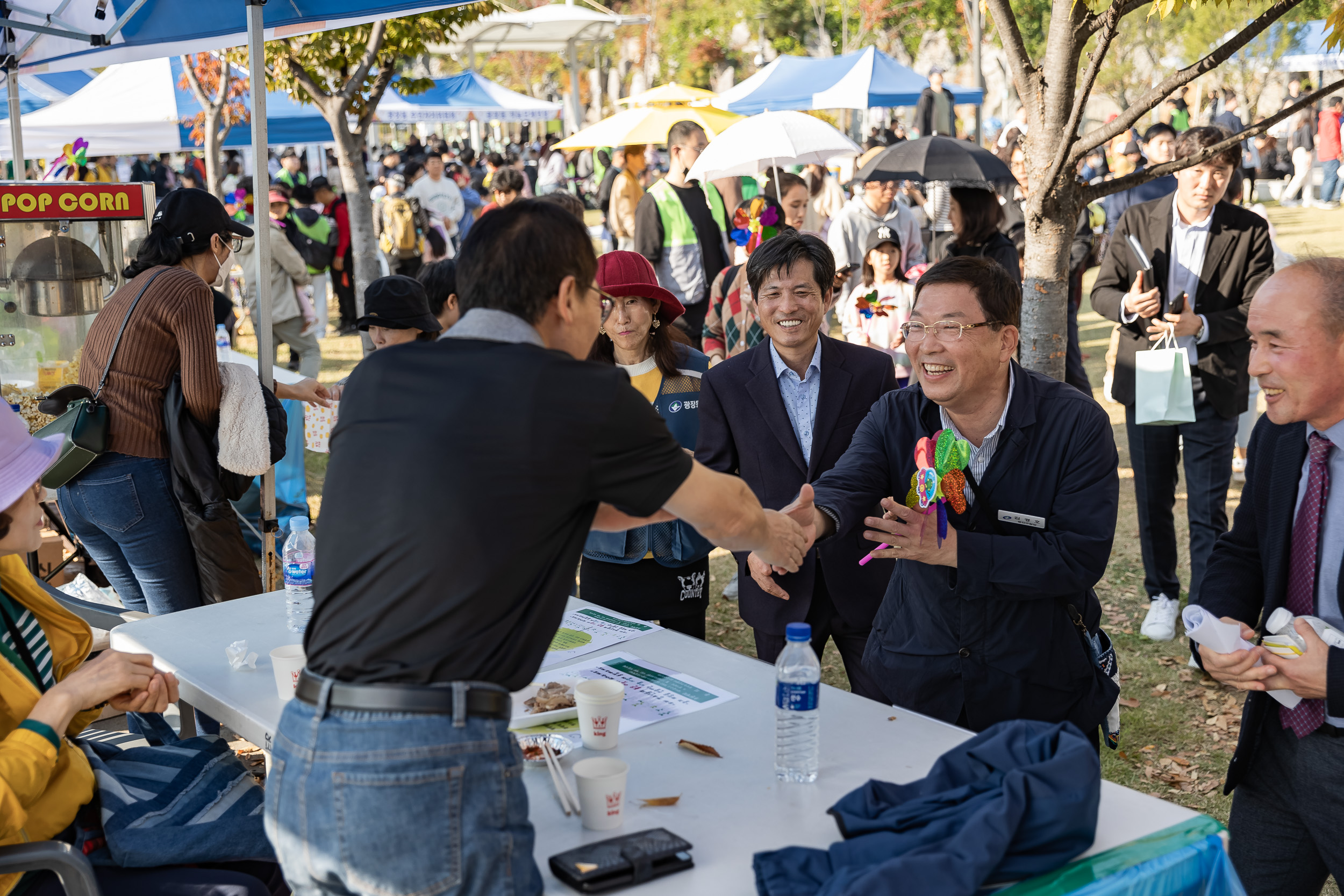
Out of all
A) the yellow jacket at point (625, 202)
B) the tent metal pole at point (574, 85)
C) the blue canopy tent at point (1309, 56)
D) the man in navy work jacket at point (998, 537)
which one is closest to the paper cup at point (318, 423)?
the man in navy work jacket at point (998, 537)

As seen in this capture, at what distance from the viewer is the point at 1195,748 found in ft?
14.8

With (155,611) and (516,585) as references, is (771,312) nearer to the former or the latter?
(516,585)

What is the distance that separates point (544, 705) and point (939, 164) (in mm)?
6108

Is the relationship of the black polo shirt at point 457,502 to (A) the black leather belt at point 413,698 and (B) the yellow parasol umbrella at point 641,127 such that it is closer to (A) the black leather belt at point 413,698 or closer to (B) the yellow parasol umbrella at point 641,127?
(A) the black leather belt at point 413,698

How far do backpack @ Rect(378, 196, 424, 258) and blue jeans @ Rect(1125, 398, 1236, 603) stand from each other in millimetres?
9742

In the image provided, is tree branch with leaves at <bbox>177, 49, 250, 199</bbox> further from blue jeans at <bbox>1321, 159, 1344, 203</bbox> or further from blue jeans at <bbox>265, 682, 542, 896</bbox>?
blue jeans at <bbox>1321, 159, 1344, 203</bbox>

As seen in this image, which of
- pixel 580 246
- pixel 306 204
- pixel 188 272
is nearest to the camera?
pixel 580 246

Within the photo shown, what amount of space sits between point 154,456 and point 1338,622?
147 inches

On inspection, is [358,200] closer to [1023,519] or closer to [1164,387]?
[1164,387]

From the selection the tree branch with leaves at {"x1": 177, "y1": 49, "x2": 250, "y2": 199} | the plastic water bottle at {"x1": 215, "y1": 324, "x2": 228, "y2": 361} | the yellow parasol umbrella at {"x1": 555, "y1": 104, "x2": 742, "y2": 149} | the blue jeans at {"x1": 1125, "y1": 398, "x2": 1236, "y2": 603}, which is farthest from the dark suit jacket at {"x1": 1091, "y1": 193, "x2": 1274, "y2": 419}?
the tree branch with leaves at {"x1": 177, "y1": 49, "x2": 250, "y2": 199}

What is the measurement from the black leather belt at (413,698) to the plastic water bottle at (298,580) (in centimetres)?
167

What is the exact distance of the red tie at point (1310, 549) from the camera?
2586 millimetres

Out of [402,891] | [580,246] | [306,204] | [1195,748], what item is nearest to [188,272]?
[580,246]

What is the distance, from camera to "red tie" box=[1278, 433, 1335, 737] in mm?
2586
